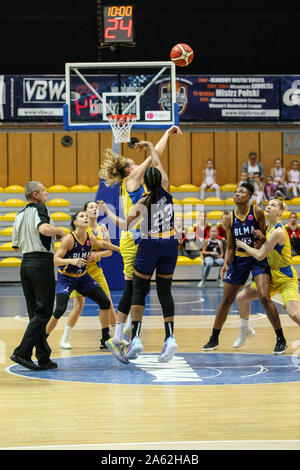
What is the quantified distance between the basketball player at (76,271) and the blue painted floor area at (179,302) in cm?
319

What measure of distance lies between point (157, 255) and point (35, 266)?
1.08 metres

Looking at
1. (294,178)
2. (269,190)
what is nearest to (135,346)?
(269,190)

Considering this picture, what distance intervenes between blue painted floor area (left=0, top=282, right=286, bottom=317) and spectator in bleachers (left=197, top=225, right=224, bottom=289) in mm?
302

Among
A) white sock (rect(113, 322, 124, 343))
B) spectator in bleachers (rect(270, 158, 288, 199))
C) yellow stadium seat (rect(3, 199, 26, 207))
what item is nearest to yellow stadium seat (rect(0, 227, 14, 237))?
yellow stadium seat (rect(3, 199, 26, 207))

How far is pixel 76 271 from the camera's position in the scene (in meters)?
7.22

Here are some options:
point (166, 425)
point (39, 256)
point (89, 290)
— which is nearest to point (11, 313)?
point (89, 290)

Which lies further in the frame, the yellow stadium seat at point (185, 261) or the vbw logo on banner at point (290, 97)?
the vbw logo on banner at point (290, 97)

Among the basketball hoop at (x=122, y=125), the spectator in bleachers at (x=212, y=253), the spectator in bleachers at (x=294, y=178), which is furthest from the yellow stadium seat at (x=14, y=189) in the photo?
the spectator in bleachers at (x=294, y=178)

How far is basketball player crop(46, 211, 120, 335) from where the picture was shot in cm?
713

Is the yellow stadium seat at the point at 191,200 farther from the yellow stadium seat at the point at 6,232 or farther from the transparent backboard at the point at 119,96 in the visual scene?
the yellow stadium seat at the point at 6,232

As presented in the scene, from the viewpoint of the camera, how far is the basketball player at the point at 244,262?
7.04m

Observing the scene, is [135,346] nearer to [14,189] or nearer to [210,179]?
[14,189]
